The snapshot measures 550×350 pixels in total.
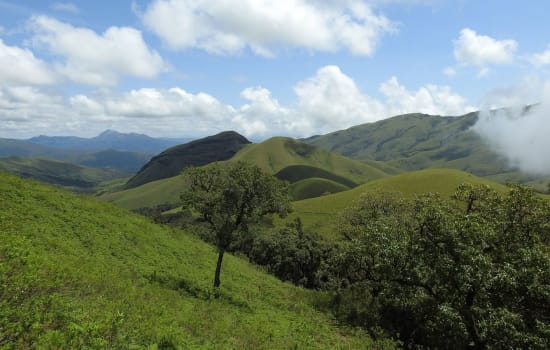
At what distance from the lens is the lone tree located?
1308 inches

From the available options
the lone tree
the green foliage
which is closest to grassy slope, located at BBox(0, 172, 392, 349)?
the lone tree

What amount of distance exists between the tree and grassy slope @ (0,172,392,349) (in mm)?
6677

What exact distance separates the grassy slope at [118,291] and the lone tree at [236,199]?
23.5ft

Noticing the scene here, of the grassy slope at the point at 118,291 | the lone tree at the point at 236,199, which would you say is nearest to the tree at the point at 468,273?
the grassy slope at the point at 118,291

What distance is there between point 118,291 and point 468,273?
24.5 m

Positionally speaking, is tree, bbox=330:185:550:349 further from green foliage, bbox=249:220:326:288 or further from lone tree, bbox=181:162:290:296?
green foliage, bbox=249:220:326:288

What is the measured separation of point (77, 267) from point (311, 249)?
225 feet

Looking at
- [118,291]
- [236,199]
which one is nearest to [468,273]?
[236,199]

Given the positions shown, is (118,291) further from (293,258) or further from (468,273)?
(293,258)

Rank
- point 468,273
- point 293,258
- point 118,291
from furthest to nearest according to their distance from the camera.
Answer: point 293,258, point 468,273, point 118,291

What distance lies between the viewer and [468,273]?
2216 centimetres

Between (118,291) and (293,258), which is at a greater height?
(118,291)

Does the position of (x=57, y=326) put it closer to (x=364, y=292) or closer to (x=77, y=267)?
(x=77, y=267)

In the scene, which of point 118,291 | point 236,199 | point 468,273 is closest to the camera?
point 118,291
